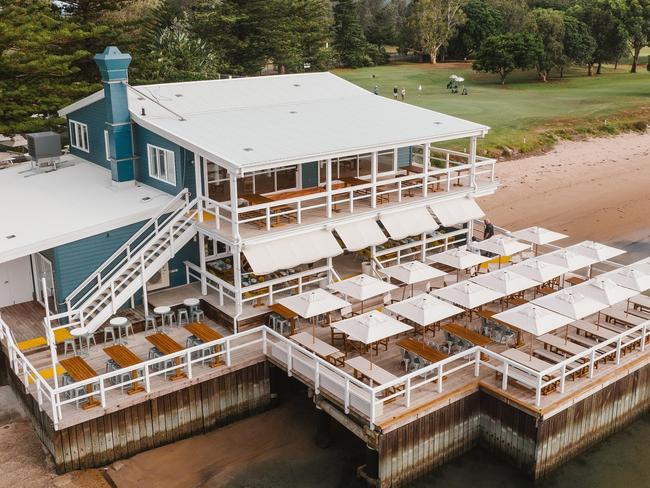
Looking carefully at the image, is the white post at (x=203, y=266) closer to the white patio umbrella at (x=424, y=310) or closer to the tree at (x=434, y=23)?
the white patio umbrella at (x=424, y=310)

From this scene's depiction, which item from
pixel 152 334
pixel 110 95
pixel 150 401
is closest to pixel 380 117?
pixel 110 95

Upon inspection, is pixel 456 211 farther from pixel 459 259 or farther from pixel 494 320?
pixel 494 320

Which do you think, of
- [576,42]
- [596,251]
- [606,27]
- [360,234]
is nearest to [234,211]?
[360,234]

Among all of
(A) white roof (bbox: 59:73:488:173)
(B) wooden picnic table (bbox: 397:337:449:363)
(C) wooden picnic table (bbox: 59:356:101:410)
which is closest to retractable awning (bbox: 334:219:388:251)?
(A) white roof (bbox: 59:73:488:173)

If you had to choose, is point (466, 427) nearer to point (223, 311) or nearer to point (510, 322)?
point (510, 322)

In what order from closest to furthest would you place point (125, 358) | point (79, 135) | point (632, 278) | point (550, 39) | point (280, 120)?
point (125, 358) < point (632, 278) < point (280, 120) < point (79, 135) < point (550, 39)

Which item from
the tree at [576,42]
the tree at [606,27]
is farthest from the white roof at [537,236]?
the tree at [606,27]
